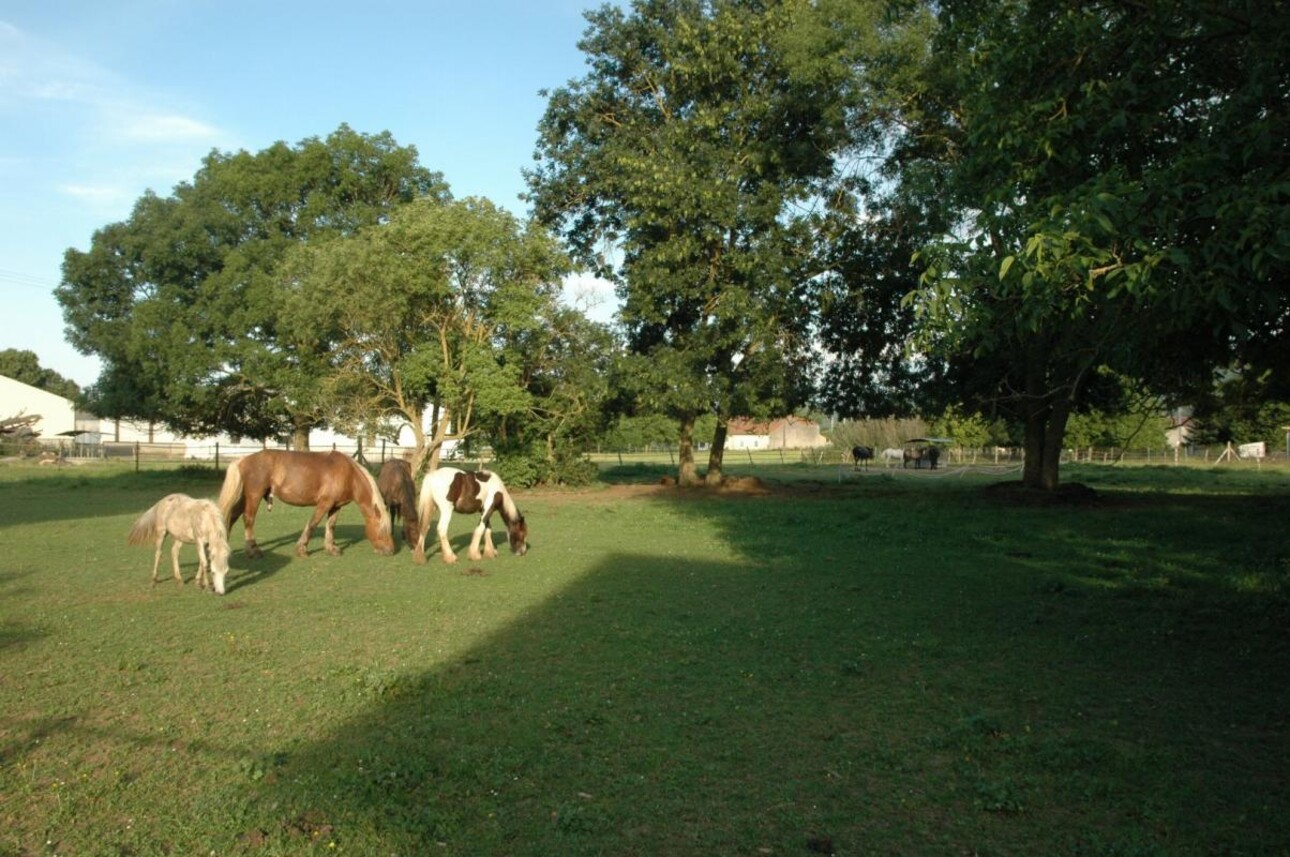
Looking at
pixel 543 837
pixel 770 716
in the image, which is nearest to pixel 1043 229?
pixel 770 716

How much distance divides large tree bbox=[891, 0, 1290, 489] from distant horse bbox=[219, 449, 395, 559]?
30.8 feet

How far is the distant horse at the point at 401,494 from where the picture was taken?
46.1 feet

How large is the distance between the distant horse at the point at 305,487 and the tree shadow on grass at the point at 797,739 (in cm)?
516

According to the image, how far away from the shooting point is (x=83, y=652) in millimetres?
7660

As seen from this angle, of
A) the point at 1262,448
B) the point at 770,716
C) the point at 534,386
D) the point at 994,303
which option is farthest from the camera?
the point at 1262,448

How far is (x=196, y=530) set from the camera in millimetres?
10500

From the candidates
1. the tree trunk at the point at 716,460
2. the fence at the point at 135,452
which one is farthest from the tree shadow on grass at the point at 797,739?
the fence at the point at 135,452

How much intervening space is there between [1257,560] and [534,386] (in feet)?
70.1

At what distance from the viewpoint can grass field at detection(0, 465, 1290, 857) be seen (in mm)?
4445

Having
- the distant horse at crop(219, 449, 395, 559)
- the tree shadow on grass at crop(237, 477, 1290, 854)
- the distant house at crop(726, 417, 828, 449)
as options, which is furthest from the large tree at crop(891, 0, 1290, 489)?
the distant house at crop(726, 417, 828, 449)

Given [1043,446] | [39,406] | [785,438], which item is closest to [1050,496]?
[1043,446]

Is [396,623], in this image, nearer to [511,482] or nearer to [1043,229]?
[1043,229]

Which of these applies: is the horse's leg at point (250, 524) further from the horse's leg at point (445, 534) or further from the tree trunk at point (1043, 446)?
the tree trunk at point (1043, 446)

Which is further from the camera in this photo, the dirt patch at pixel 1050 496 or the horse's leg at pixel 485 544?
the dirt patch at pixel 1050 496
